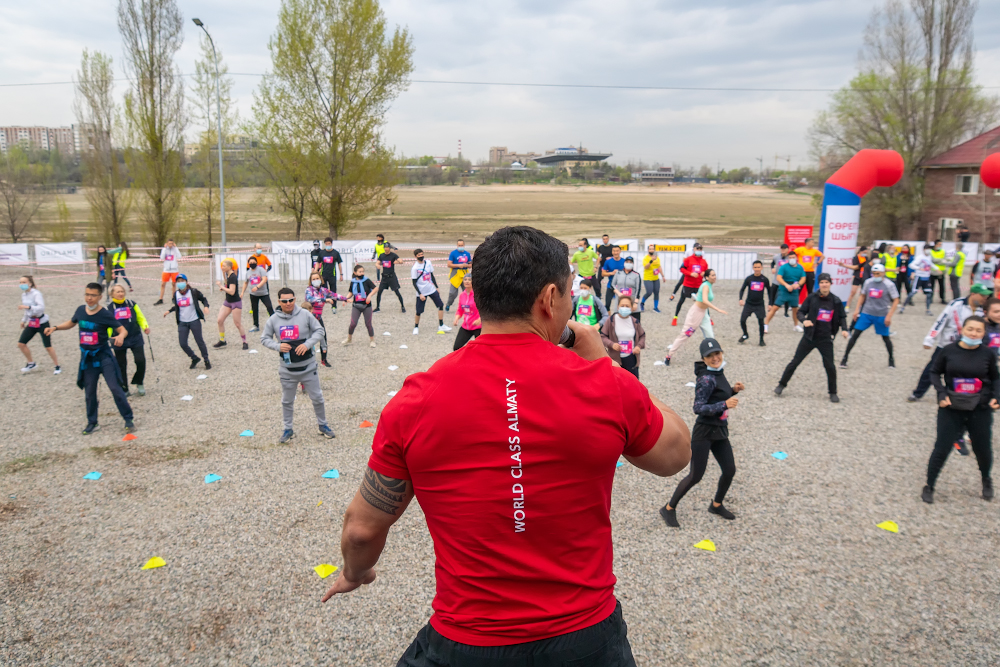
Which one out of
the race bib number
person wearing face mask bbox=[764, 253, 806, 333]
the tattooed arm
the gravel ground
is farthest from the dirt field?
the tattooed arm

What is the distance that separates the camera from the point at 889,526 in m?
6.29

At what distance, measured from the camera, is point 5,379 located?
447 inches

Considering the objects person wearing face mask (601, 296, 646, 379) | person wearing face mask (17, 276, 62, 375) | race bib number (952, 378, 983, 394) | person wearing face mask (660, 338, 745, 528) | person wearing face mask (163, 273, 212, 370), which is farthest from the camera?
person wearing face mask (163, 273, 212, 370)

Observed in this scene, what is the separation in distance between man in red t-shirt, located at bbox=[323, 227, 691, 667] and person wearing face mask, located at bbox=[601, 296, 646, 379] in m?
6.85

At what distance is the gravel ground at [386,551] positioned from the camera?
4695 mm

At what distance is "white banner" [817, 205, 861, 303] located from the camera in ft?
60.8

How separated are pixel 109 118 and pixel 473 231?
2922cm

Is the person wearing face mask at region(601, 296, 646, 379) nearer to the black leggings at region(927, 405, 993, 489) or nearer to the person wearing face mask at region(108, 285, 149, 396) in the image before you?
the black leggings at region(927, 405, 993, 489)

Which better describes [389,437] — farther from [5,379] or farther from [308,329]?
[5,379]

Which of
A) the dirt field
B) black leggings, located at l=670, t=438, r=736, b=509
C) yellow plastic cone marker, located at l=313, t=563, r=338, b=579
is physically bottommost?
yellow plastic cone marker, located at l=313, t=563, r=338, b=579

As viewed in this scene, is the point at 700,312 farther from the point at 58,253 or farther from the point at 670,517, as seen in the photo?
the point at 58,253

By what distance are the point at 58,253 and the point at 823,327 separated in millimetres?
27073

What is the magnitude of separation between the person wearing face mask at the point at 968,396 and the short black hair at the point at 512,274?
6703 mm

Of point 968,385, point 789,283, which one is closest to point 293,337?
point 968,385
